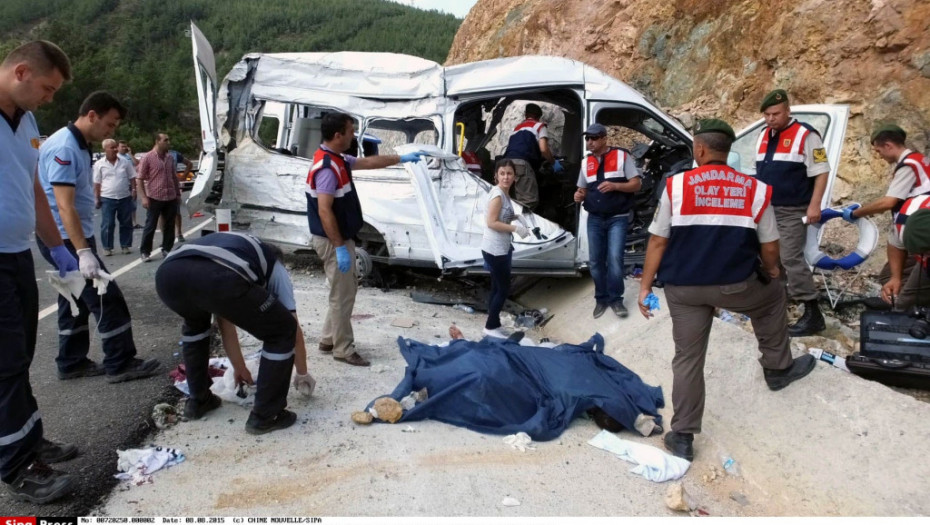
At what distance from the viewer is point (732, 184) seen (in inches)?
130

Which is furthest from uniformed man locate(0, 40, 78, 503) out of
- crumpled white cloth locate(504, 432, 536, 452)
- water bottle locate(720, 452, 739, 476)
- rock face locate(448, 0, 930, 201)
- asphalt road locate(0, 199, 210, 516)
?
rock face locate(448, 0, 930, 201)

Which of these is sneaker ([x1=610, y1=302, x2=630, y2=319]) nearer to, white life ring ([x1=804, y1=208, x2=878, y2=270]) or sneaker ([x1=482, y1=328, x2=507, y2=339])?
sneaker ([x1=482, y1=328, x2=507, y2=339])

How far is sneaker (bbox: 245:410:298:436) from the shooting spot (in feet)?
11.1

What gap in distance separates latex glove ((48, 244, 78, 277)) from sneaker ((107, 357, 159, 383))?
0.94 meters

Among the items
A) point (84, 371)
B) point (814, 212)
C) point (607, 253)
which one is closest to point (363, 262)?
point (607, 253)

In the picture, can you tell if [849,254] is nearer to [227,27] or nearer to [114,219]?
Result: [114,219]

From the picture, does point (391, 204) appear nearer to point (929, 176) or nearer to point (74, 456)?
point (74, 456)

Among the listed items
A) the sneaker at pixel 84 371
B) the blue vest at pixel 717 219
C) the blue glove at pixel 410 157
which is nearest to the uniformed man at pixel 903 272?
the blue vest at pixel 717 219

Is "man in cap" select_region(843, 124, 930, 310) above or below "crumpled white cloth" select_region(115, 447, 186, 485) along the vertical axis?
above

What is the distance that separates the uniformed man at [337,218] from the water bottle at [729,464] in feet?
8.17

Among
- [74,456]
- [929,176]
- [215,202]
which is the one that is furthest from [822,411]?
[215,202]

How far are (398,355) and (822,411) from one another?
9.66ft

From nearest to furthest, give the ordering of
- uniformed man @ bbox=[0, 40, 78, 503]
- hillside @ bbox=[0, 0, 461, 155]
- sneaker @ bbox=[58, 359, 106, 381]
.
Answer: uniformed man @ bbox=[0, 40, 78, 503]
sneaker @ bbox=[58, 359, 106, 381]
hillside @ bbox=[0, 0, 461, 155]

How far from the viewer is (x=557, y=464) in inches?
135
